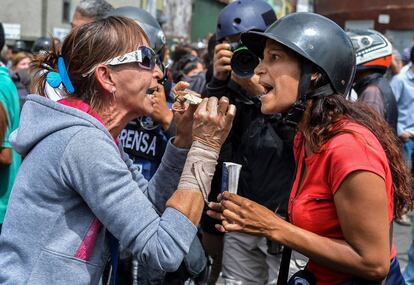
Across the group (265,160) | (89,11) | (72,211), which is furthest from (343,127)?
(89,11)

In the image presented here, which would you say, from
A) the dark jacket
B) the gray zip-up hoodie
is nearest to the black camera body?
the dark jacket

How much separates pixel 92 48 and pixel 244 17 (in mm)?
2194

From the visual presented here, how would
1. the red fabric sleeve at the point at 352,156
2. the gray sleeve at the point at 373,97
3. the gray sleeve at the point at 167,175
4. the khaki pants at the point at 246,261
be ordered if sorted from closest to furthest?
the red fabric sleeve at the point at 352,156
the gray sleeve at the point at 167,175
the khaki pants at the point at 246,261
the gray sleeve at the point at 373,97

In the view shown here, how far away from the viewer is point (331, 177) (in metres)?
2.32

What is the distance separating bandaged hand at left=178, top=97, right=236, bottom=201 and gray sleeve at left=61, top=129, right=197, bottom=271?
0.19 m

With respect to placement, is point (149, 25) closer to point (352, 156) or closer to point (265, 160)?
point (265, 160)

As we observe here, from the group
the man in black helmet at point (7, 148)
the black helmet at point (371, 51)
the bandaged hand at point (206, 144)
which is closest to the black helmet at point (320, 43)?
the bandaged hand at point (206, 144)

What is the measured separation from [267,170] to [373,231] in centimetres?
170

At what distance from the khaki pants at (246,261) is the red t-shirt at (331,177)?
1.56m

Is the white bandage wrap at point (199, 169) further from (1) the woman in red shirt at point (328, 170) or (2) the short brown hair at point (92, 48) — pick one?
(2) the short brown hair at point (92, 48)

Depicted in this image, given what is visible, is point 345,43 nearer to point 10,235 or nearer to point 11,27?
point 10,235

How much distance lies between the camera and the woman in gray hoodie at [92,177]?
6.91ft

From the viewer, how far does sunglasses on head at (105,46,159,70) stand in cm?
234

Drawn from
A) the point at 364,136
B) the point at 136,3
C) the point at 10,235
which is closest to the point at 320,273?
the point at 364,136
